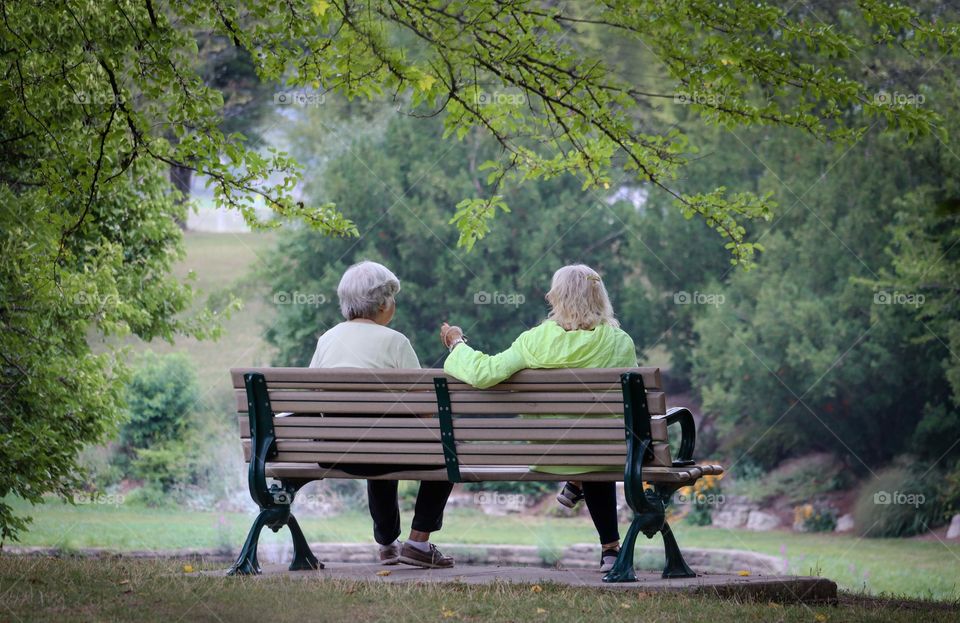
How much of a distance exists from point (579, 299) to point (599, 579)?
109 cm

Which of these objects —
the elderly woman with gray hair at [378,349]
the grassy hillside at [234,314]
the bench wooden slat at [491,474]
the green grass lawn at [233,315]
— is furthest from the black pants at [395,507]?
the green grass lawn at [233,315]

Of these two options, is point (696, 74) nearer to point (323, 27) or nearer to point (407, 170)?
point (323, 27)

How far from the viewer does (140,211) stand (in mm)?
9039

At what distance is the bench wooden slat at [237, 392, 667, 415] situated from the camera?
4125 millimetres

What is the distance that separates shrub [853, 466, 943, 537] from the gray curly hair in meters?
11.7

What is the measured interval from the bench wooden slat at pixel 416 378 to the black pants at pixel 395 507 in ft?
1.55

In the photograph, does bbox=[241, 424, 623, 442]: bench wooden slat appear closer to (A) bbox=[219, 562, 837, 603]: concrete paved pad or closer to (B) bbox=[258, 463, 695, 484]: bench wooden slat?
(B) bbox=[258, 463, 695, 484]: bench wooden slat

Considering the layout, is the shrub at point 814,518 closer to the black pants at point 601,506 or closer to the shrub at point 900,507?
the shrub at point 900,507

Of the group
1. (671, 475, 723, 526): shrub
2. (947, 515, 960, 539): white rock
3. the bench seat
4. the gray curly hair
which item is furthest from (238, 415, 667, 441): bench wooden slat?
(671, 475, 723, 526): shrub

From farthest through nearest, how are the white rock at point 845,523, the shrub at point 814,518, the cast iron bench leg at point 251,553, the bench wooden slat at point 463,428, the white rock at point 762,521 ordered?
1. the white rock at point 762,521
2. the shrub at point 814,518
3. the white rock at point 845,523
4. the cast iron bench leg at point 251,553
5. the bench wooden slat at point 463,428

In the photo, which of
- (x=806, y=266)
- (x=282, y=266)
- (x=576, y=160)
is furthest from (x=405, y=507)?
(x=576, y=160)

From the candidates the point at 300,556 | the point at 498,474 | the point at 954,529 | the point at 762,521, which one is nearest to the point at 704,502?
the point at 762,521

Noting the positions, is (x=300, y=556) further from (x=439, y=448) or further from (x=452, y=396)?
(x=452, y=396)

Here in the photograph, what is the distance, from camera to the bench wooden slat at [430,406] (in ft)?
13.5
